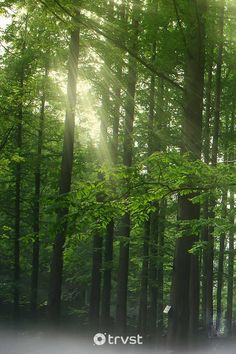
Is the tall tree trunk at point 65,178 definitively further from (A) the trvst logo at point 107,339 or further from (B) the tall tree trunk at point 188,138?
(A) the trvst logo at point 107,339

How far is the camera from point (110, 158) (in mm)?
17969

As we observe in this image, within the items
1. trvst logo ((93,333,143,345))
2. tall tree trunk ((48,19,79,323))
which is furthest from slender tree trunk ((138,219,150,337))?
tall tree trunk ((48,19,79,323))

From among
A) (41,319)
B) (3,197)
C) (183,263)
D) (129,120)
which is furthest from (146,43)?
(41,319)

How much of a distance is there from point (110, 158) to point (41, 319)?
40.9 feet

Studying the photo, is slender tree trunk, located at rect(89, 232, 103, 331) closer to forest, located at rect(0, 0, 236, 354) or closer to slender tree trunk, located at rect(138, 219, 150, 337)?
forest, located at rect(0, 0, 236, 354)

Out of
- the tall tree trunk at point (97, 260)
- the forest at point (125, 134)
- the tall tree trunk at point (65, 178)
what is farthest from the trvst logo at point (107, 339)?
the tall tree trunk at point (65, 178)

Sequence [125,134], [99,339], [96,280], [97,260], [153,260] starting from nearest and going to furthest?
[125,134] < [99,339] < [97,260] < [96,280] < [153,260]

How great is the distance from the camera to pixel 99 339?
1930cm

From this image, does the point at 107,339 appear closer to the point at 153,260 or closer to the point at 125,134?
the point at 153,260

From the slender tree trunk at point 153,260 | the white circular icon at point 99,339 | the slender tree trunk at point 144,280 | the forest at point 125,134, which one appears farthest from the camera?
the slender tree trunk at point 153,260

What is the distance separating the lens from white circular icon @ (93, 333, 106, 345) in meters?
18.9

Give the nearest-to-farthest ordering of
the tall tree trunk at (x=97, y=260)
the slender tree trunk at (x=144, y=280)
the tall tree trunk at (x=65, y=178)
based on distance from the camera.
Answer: the tall tree trunk at (x=65, y=178) < the tall tree trunk at (x=97, y=260) < the slender tree trunk at (x=144, y=280)

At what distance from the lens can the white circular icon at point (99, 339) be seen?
18872 millimetres

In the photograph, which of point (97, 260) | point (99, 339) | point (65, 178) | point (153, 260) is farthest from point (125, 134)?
point (99, 339)
